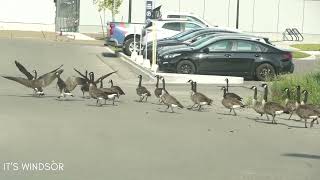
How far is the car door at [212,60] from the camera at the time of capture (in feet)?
75.8

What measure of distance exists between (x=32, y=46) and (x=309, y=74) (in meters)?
19.2

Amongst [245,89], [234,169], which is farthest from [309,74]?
[234,169]

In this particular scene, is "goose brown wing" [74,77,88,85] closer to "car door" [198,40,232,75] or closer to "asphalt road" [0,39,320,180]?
"asphalt road" [0,39,320,180]

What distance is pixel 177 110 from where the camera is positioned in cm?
1485

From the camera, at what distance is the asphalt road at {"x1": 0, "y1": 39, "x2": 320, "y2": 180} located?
8.40 metres

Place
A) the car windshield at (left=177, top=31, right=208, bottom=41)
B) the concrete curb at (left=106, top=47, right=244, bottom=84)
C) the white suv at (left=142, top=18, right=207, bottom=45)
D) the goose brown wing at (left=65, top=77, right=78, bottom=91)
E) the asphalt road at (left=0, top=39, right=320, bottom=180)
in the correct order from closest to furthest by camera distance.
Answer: the asphalt road at (left=0, top=39, right=320, bottom=180), the goose brown wing at (left=65, top=77, right=78, bottom=91), the concrete curb at (left=106, top=47, right=244, bottom=84), the car windshield at (left=177, top=31, right=208, bottom=41), the white suv at (left=142, top=18, right=207, bottom=45)

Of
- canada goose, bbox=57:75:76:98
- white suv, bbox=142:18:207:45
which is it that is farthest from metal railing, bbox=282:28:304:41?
canada goose, bbox=57:75:76:98

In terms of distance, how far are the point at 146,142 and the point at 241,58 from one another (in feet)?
44.5

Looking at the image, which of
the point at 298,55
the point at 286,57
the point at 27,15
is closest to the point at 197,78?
the point at 286,57

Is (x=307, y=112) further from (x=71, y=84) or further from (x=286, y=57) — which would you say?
(x=286, y=57)

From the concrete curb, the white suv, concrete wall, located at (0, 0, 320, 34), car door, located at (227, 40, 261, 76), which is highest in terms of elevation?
concrete wall, located at (0, 0, 320, 34)

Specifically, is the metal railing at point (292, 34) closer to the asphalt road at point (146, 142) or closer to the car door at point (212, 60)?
the car door at point (212, 60)

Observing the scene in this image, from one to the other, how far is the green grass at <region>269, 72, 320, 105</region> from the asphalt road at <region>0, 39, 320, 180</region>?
1.21 meters

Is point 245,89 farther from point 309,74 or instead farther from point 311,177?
point 311,177
